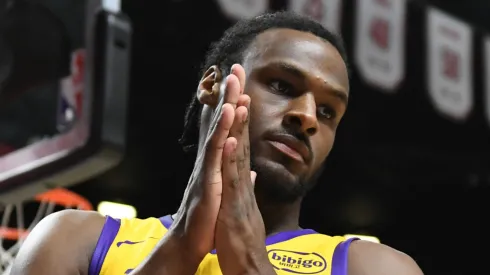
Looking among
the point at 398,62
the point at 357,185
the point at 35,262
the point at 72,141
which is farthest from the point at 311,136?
the point at 357,185

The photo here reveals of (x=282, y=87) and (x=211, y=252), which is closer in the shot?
(x=211, y=252)

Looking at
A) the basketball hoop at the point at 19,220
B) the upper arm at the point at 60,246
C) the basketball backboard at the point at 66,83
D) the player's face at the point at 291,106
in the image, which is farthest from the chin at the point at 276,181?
the basketball hoop at the point at 19,220

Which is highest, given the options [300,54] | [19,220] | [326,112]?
[300,54]

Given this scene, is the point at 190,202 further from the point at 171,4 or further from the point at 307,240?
the point at 171,4

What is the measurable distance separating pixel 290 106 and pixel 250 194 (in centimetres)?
26

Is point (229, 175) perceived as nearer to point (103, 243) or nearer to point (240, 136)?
point (240, 136)

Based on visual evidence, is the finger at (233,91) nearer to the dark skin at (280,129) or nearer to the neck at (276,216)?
the dark skin at (280,129)

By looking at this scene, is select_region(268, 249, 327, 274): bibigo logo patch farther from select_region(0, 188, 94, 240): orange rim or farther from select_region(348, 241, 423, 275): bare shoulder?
select_region(0, 188, 94, 240): orange rim

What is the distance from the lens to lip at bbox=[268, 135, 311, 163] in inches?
58.9

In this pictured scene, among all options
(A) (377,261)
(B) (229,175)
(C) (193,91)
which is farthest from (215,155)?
(C) (193,91)

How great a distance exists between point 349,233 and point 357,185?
41.6 inches

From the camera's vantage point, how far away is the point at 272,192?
61.1 inches

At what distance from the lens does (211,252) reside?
4.70 ft

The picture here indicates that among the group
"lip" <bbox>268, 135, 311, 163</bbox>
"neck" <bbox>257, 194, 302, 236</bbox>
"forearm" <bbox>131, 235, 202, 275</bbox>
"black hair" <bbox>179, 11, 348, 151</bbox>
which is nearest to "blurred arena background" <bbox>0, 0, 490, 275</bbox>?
"black hair" <bbox>179, 11, 348, 151</bbox>
